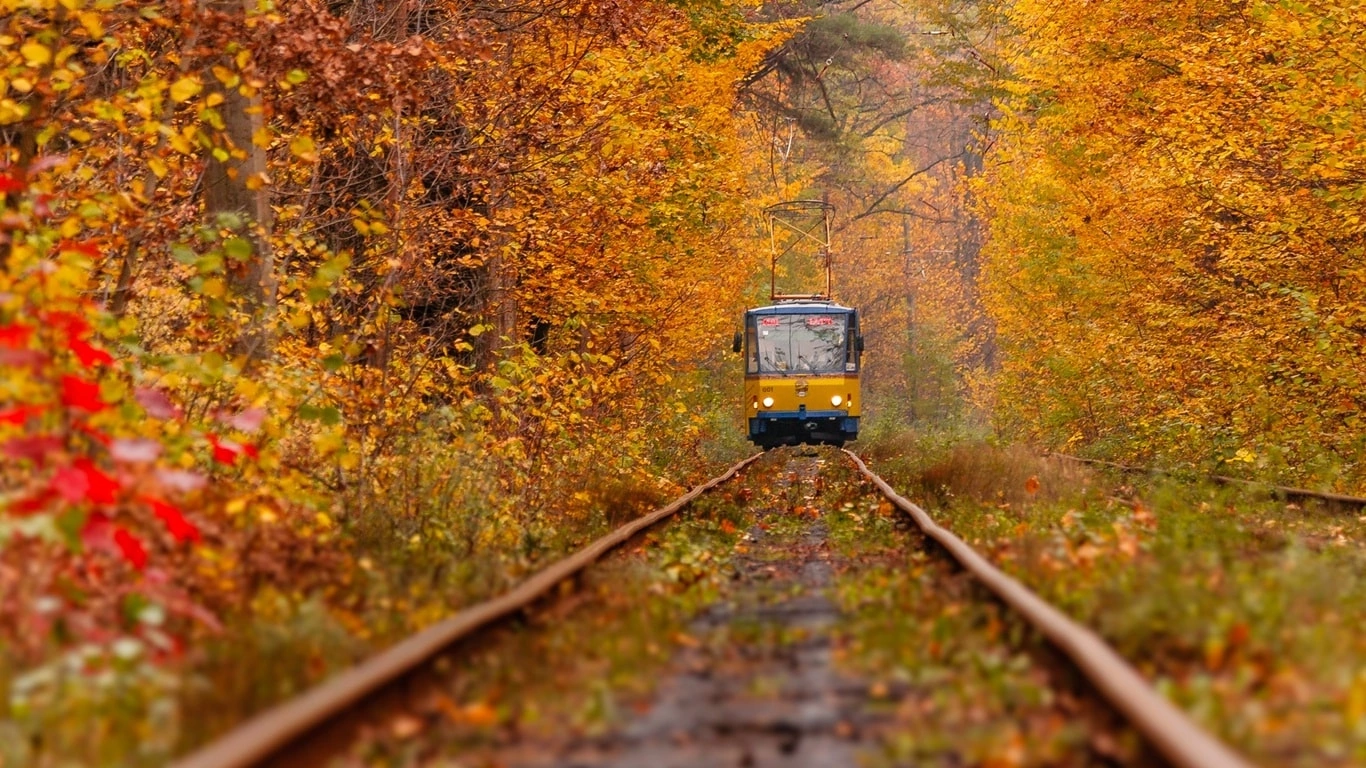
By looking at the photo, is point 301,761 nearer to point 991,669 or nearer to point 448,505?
point 991,669

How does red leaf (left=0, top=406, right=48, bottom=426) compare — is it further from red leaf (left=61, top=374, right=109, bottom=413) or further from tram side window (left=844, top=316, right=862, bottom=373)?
tram side window (left=844, top=316, right=862, bottom=373)

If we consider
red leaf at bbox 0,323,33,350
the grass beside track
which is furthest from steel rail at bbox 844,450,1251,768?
red leaf at bbox 0,323,33,350

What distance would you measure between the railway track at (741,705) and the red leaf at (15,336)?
6.10 feet

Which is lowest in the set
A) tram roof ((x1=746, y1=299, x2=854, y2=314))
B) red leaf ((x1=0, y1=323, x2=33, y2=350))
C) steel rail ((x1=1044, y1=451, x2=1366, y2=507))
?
steel rail ((x1=1044, y1=451, x2=1366, y2=507))

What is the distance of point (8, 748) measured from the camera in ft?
14.4

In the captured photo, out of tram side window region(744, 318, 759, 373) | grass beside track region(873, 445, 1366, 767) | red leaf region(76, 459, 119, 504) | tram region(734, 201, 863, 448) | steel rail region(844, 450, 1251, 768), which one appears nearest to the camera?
steel rail region(844, 450, 1251, 768)

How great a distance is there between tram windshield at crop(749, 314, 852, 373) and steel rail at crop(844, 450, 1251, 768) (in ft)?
83.1

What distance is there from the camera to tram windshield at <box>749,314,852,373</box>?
32500 millimetres

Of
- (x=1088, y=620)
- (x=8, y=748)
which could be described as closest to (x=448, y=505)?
(x=1088, y=620)

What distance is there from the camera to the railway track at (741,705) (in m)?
4.07

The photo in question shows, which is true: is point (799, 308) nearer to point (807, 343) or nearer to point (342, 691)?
point (807, 343)

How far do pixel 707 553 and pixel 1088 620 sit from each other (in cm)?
507

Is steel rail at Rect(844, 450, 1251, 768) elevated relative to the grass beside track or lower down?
elevated

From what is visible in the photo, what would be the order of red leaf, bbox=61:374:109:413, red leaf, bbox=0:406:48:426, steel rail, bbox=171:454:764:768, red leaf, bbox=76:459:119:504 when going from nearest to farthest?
steel rail, bbox=171:454:764:768, red leaf, bbox=76:459:119:504, red leaf, bbox=0:406:48:426, red leaf, bbox=61:374:109:413
